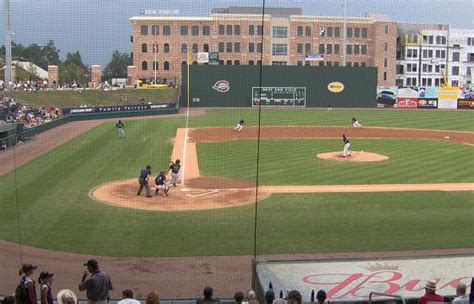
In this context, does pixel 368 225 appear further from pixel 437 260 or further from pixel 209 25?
pixel 209 25

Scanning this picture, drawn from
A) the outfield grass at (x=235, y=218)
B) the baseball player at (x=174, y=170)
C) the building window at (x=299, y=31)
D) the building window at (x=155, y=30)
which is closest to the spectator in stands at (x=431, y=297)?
the outfield grass at (x=235, y=218)

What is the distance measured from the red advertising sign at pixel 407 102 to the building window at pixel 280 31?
41.1ft

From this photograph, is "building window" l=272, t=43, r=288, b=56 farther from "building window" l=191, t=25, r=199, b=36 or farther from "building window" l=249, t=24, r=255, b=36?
"building window" l=191, t=25, r=199, b=36

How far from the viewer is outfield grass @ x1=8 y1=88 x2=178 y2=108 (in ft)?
78.4

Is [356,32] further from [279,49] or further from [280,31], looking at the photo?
[279,49]

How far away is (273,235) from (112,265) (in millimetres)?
2958

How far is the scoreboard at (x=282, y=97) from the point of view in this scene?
36.9 m

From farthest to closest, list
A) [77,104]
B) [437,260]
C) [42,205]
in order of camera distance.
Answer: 1. [77,104]
2. [42,205]
3. [437,260]

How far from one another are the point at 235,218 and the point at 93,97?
20847mm

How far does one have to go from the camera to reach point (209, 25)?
26.8 metres

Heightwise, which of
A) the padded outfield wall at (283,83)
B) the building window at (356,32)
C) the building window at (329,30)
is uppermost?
the building window at (356,32)

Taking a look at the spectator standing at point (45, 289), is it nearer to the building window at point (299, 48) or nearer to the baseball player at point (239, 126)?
the baseball player at point (239, 126)

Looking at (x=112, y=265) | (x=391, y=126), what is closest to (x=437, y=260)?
(x=112, y=265)

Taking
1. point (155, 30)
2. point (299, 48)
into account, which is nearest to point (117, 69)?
point (155, 30)
